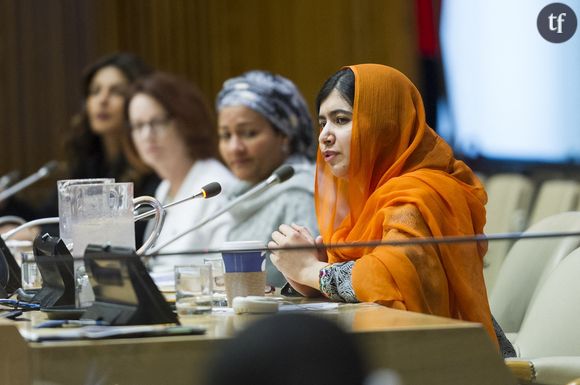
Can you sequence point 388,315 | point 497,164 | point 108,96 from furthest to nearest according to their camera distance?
1. point 108,96
2. point 497,164
3. point 388,315

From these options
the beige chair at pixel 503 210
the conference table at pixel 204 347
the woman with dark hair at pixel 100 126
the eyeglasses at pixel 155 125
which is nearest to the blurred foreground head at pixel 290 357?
the conference table at pixel 204 347

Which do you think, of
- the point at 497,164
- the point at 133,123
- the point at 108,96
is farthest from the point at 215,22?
the point at 497,164

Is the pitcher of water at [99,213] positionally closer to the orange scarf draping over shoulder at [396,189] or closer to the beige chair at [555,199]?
the orange scarf draping over shoulder at [396,189]

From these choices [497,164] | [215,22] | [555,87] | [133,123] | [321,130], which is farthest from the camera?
[215,22]

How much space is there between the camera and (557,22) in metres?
1.79

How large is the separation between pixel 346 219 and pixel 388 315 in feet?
1.95

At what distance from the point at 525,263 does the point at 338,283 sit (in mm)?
307

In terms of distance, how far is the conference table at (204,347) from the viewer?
1.19 metres

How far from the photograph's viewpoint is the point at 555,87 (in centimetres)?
185

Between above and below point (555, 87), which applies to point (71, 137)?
below

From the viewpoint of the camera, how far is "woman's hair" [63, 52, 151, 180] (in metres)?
5.14

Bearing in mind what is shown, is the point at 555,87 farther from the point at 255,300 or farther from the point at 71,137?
the point at 71,137

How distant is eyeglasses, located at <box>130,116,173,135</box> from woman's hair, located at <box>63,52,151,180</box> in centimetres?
69

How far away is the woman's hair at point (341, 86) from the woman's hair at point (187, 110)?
175 cm
